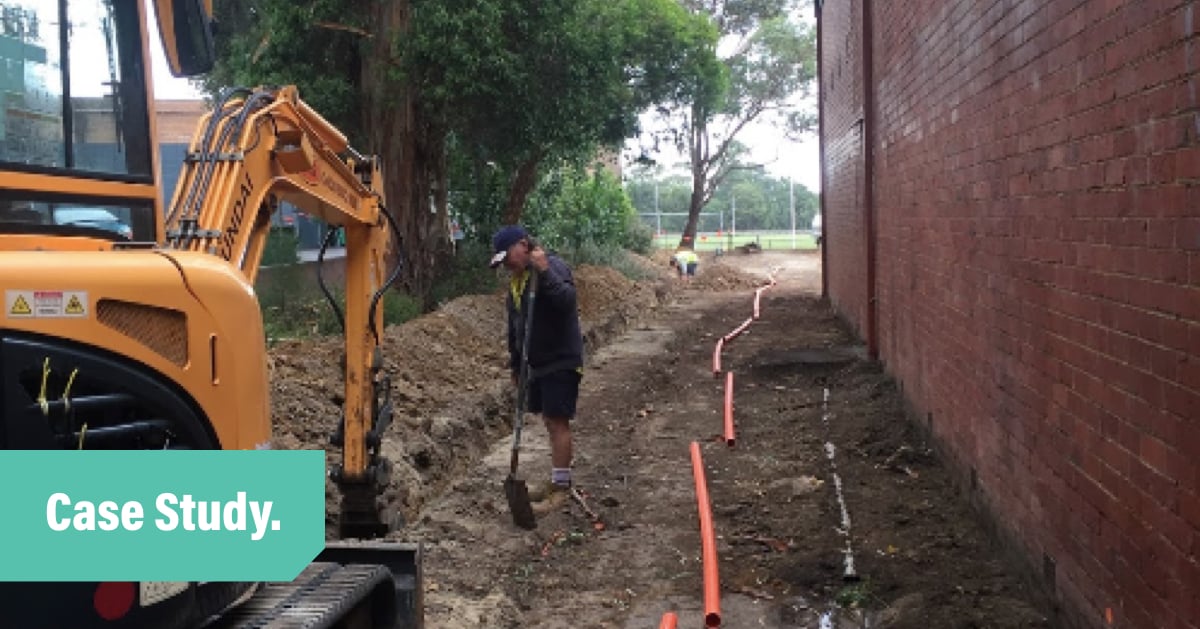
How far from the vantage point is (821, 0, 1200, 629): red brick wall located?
11.8 feet

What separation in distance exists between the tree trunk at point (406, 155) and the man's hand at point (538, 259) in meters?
7.48

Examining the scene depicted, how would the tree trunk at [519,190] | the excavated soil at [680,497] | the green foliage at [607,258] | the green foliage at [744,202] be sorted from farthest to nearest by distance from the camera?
the green foliage at [744,202], the green foliage at [607,258], the tree trunk at [519,190], the excavated soil at [680,497]

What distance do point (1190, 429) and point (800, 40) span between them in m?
45.0

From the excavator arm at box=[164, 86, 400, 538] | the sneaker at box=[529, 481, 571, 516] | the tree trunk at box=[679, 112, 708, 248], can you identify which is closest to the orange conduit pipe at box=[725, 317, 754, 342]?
the sneaker at box=[529, 481, 571, 516]

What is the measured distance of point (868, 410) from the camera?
10469mm

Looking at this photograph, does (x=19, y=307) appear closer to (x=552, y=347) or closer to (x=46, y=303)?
(x=46, y=303)

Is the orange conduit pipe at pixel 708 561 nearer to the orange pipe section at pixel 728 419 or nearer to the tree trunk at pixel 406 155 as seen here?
the orange pipe section at pixel 728 419

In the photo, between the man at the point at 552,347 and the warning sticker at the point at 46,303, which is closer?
the warning sticker at the point at 46,303

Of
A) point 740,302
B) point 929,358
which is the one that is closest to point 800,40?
point 740,302

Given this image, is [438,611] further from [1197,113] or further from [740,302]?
[740,302]

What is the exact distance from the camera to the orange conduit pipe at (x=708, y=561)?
5.13 metres

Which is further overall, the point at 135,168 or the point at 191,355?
the point at 135,168

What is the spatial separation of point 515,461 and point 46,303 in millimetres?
4687

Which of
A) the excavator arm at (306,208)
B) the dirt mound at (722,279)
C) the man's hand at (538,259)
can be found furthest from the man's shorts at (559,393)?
the dirt mound at (722,279)
